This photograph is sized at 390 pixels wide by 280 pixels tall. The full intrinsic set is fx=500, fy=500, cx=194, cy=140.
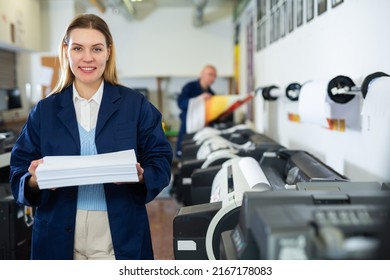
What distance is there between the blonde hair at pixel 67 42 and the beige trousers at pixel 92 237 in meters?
0.33

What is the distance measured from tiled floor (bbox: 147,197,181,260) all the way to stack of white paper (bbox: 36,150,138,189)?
4.27 feet

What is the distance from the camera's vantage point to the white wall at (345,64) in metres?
1.52

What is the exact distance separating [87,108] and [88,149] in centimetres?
11

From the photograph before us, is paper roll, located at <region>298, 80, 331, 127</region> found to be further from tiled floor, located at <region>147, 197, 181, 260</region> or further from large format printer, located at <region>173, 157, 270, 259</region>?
tiled floor, located at <region>147, 197, 181, 260</region>

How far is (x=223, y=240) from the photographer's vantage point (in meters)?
0.99

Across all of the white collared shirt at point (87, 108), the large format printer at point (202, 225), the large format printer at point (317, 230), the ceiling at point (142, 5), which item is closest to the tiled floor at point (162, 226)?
the large format printer at point (202, 225)

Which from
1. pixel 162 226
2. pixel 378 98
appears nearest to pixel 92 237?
pixel 378 98

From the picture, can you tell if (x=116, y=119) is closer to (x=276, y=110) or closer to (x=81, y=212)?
(x=81, y=212)

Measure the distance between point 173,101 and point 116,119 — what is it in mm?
5318

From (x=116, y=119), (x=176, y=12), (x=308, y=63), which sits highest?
(x=176, y=12)

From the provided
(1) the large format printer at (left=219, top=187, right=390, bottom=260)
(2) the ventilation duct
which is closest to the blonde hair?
(1) the large format printer at (left=219, top=187, right=390, bottom=260)

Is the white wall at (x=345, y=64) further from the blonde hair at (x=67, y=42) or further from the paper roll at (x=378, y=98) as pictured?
the blonde hair at (x=67, y=42)

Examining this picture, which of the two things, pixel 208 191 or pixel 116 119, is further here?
pixel 208 191

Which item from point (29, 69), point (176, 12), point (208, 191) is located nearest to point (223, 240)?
point (208, 191)
